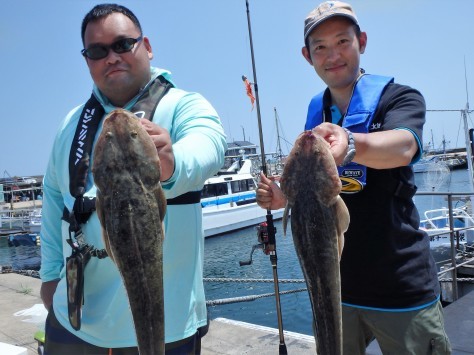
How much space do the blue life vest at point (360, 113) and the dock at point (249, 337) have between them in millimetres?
2624

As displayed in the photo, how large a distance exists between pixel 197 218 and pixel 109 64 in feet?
3.45

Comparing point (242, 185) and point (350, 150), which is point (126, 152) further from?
point (242, 185)

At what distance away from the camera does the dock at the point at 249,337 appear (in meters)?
4.72

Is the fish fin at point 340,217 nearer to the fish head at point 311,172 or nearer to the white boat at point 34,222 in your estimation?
the fish head at point 311,172

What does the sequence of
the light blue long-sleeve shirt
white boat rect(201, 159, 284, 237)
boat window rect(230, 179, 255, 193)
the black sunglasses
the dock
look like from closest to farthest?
the black sunglasses, the light blue long-sleeve shirt, the dock, white boat rect(201, 159, 284, 237), boat window rect(230, 179, 255, 193)

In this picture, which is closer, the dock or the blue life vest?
the blue life vest

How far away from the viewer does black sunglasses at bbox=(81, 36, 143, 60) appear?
2445mm

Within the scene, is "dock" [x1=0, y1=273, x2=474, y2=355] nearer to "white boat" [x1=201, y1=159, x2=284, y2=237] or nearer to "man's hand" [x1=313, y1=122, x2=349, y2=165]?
"man's hand" [x1=313, y1=122, x2=349, y2=165]

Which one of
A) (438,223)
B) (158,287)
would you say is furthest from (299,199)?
(438,223)

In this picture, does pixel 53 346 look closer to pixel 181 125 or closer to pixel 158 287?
pixel 158 287

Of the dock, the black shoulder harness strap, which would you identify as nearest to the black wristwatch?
the black shoulder harness strap

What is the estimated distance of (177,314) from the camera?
261cm

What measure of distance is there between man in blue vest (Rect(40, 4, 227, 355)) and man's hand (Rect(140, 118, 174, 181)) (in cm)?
33

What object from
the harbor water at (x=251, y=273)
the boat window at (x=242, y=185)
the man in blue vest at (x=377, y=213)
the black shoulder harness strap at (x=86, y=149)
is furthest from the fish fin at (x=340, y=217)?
the boat window at (x=242, y=185)
